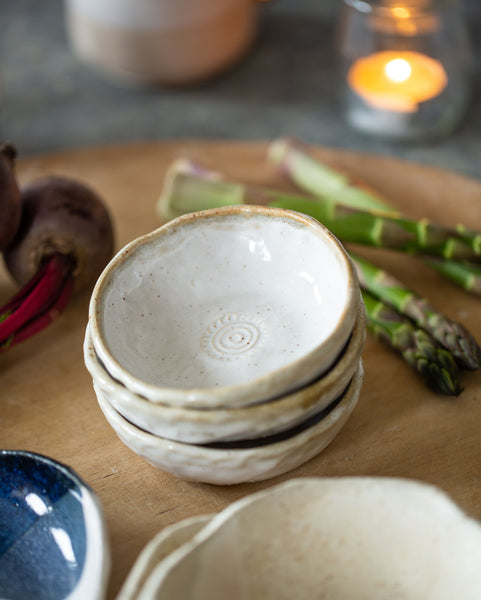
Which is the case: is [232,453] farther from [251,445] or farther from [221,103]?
[221,103]

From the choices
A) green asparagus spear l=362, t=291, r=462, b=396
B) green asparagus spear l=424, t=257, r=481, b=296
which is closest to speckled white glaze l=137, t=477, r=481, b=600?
green asparagus spear l=362, t=291, r=462, b=396

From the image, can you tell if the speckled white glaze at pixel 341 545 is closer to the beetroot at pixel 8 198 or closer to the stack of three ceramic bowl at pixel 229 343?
the stack of three ceramic bowl at pixel 229 343

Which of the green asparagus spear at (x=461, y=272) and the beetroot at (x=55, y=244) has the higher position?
the beetroot at (x=55, y=244)

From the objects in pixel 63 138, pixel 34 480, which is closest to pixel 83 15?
pixel 63 138

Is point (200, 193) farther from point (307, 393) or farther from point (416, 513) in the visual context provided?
point (416, 513)

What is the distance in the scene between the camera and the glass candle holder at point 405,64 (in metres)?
1.43

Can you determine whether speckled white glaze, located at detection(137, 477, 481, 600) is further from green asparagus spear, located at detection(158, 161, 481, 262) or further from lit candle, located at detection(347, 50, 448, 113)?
lit candle, located at detection(347, 50, 448, 113)

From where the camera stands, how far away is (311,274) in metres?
0.76

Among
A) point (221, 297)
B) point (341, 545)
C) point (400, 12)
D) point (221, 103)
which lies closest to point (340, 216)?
point (221, 297)

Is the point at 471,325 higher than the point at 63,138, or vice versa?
the point at 471,325

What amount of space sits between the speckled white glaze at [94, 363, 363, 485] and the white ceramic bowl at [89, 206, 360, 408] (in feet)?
0.19

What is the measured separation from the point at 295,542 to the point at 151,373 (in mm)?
225

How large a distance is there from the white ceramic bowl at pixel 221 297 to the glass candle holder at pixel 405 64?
806 millimetres

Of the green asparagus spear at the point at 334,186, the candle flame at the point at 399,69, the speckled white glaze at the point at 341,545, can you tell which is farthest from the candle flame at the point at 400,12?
the speckled white glaze at the point at 341,545
